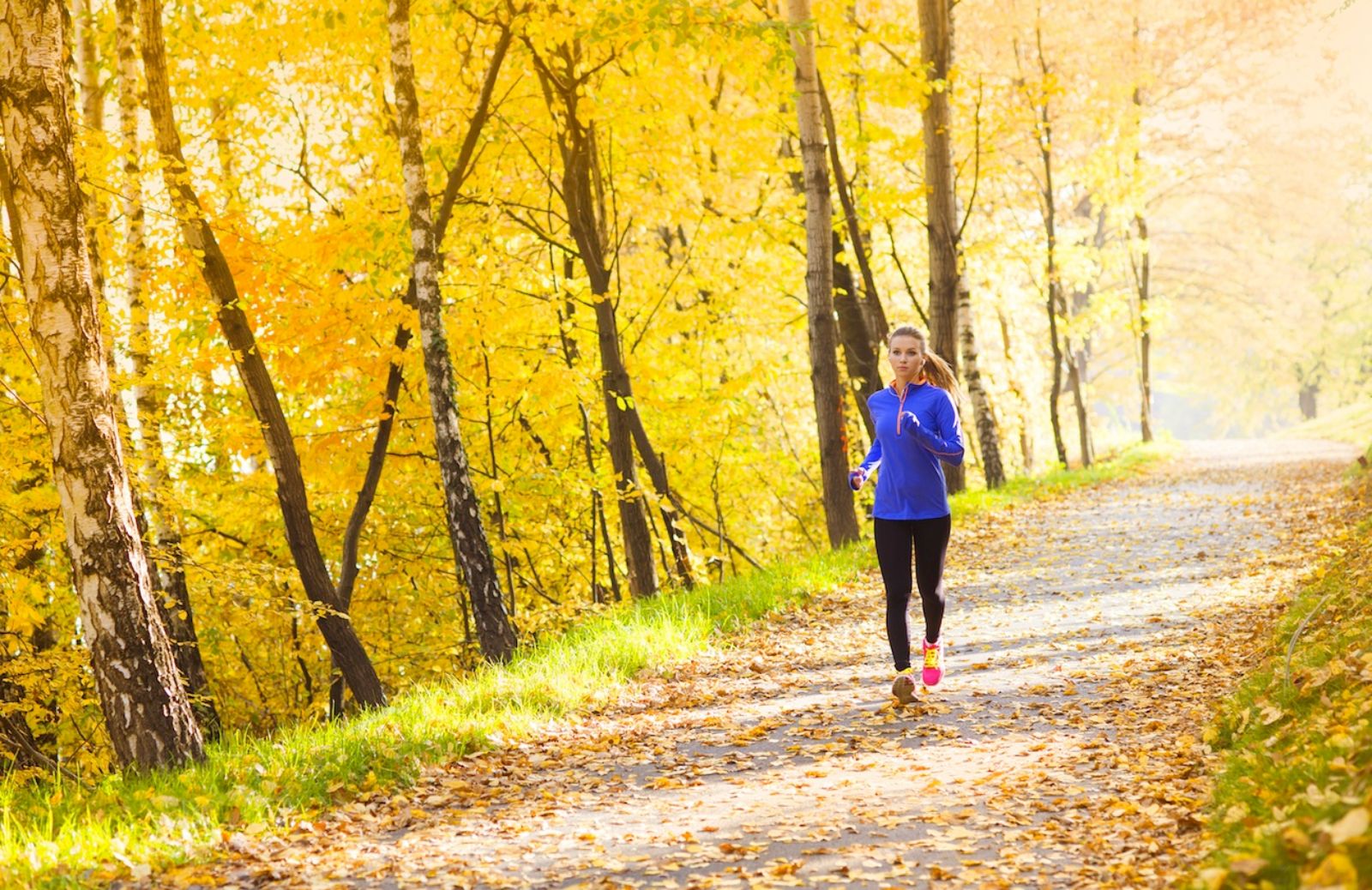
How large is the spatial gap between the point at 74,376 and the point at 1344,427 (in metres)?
36.6

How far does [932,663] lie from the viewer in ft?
22.7

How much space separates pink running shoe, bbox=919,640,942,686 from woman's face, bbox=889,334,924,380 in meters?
1.69

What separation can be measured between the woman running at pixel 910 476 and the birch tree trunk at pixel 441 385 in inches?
171

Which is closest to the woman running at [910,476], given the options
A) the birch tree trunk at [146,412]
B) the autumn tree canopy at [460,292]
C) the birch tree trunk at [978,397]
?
the autumn tree canopy at [460,292]

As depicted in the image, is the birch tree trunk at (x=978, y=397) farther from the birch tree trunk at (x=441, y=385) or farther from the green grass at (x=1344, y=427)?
the green grass at (x=1344, y=427)

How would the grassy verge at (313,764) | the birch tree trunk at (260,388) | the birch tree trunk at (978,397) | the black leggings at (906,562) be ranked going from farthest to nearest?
the birch tree trunk at (978,397) → the birch tree trunk at (260,388) → the black leggings at (906,562) → the grassy verge at (313,764)

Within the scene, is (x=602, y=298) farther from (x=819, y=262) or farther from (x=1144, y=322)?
(x=1144, y=322)

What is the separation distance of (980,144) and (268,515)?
1262 centimetres

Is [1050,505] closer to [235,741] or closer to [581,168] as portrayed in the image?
[581,168]

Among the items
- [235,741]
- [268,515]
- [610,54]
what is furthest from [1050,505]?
[235,741]

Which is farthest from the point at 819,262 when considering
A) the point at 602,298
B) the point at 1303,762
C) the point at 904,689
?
the point at 1303,762

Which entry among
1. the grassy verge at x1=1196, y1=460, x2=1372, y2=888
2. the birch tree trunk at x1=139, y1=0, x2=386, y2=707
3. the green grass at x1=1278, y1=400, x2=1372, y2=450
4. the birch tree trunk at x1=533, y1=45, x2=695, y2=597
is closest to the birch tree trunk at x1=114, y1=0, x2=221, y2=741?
the birch tree trunk at x1=139, y1=0, x2=386, y2=707

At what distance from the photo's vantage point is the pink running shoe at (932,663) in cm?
693

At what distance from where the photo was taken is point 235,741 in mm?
6574
